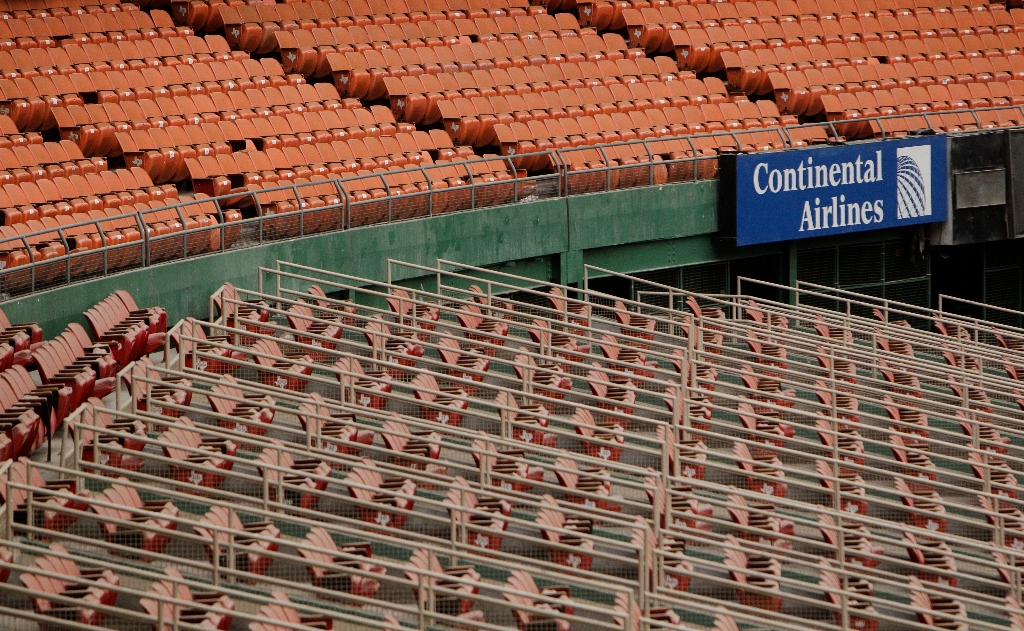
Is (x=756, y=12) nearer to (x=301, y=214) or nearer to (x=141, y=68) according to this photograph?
(x=141, y=68)

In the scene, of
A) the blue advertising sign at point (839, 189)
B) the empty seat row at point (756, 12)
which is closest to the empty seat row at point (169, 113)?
the blue advertising sign at point (839, 189)

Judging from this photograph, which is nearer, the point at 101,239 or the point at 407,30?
the point at 101,239

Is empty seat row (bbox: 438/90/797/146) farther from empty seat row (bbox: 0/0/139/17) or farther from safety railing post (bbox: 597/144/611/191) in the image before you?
empty seat row (bbox: 0/0/139/17)

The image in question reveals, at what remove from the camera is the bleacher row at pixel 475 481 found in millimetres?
9055

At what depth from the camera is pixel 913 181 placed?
59.5 ft

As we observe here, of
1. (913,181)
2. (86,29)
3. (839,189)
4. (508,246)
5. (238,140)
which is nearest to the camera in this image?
(238,140)

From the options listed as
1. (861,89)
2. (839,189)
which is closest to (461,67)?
(839,189)

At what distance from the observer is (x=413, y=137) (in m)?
17.1

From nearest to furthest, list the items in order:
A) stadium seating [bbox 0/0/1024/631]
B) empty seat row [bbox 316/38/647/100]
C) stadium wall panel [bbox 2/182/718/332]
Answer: stadium seating [bbox 0/0/1024/631] → stadium wall panel [bbox 2/182/718/332] → empty seat row [bbox 316/38/647/100]

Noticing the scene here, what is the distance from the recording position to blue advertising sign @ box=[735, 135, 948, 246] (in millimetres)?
17312

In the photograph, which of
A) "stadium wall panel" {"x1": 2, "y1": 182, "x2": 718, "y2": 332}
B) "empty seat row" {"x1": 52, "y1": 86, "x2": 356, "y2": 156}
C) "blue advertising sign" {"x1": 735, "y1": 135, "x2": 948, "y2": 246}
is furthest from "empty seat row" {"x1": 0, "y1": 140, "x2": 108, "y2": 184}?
"blue advertising sign" {"x1": 735, "y1": 135, "x2": 948, "y2": 246}

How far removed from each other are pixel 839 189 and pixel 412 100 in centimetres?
452

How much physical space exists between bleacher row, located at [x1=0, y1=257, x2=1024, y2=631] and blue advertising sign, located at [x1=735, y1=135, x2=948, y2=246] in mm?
2900

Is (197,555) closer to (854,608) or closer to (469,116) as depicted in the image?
(854,608)
